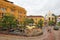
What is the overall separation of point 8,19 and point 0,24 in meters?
2.62

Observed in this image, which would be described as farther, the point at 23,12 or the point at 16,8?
the point at 23,12

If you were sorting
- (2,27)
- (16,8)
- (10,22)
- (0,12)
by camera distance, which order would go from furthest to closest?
(16,8) → (0,12) → (2,27) → (10,22)

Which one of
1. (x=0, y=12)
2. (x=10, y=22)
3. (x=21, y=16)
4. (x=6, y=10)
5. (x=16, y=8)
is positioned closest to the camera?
(x=10, y=22)

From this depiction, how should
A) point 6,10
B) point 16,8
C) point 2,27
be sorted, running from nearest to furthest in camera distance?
point 2,27 → point 6,10 → point 16,8

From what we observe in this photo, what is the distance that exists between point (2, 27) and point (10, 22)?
511cm

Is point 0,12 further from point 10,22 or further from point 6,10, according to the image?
point 10,22

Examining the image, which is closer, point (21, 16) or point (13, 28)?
point (13, 28)

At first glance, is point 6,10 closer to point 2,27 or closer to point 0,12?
point 0,12

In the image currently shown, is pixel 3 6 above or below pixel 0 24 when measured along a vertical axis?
above

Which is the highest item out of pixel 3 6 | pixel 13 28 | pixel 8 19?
pixel 3 6

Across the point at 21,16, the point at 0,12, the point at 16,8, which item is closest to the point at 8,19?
the point at 0,12

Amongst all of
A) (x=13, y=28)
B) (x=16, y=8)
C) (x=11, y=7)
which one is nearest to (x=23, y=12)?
(x=16, y=8)

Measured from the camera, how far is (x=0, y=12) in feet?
164

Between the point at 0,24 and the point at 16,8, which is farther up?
the point at 16,8
